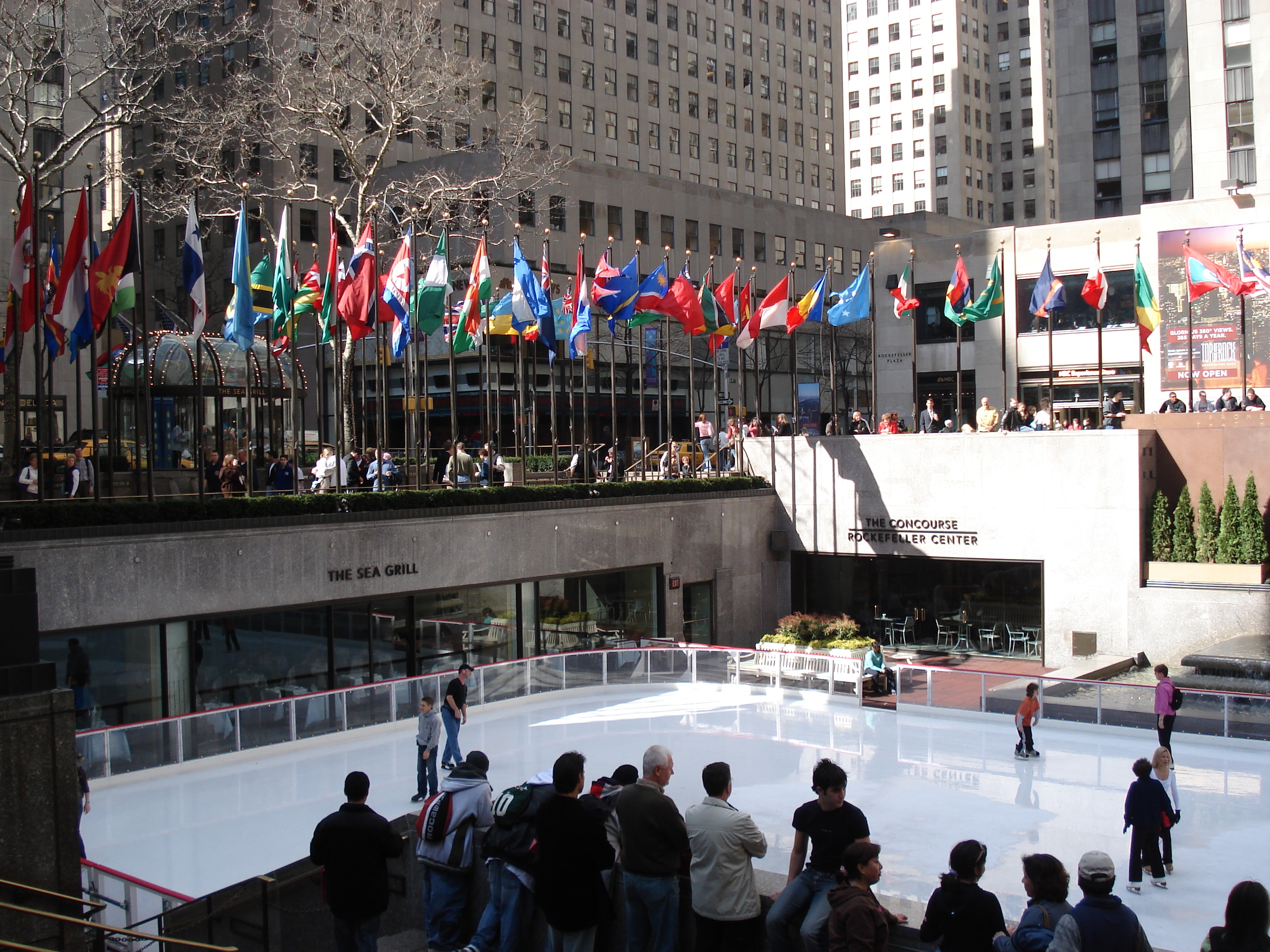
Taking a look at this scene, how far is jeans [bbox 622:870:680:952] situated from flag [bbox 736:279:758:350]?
66.8 ft

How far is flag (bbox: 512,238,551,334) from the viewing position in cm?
2402

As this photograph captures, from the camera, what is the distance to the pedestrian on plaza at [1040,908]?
612 cm

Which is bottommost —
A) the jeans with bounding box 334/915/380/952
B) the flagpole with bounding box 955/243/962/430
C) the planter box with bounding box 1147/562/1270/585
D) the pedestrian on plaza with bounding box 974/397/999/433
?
the jeans with bounding box 334/915/380/952

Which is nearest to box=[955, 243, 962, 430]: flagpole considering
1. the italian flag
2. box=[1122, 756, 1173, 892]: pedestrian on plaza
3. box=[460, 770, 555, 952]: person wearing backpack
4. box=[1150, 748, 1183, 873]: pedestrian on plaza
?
the italian flag

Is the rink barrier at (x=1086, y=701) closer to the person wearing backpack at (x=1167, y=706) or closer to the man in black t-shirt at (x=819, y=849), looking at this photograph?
the person wearing backpack at (x=1167, y=706)

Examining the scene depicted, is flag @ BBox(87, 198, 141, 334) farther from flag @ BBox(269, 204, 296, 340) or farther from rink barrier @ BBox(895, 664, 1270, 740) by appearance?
rink barrier @ BBox(895, 664, 1270, 740)

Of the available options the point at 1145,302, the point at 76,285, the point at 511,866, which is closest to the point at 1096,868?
the point at 511,866

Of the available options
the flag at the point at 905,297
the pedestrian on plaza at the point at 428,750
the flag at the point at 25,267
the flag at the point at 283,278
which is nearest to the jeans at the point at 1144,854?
the pedestrian on plaza at the point at 428,750

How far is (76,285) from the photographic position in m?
17.9

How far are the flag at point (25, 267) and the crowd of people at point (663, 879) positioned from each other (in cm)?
1368

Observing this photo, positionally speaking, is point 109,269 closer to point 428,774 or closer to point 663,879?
point 428,774

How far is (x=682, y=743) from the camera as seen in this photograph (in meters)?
18.0

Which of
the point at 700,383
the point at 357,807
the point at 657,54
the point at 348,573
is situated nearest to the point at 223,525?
the point at 348,573

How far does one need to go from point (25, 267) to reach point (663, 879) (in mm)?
16107
